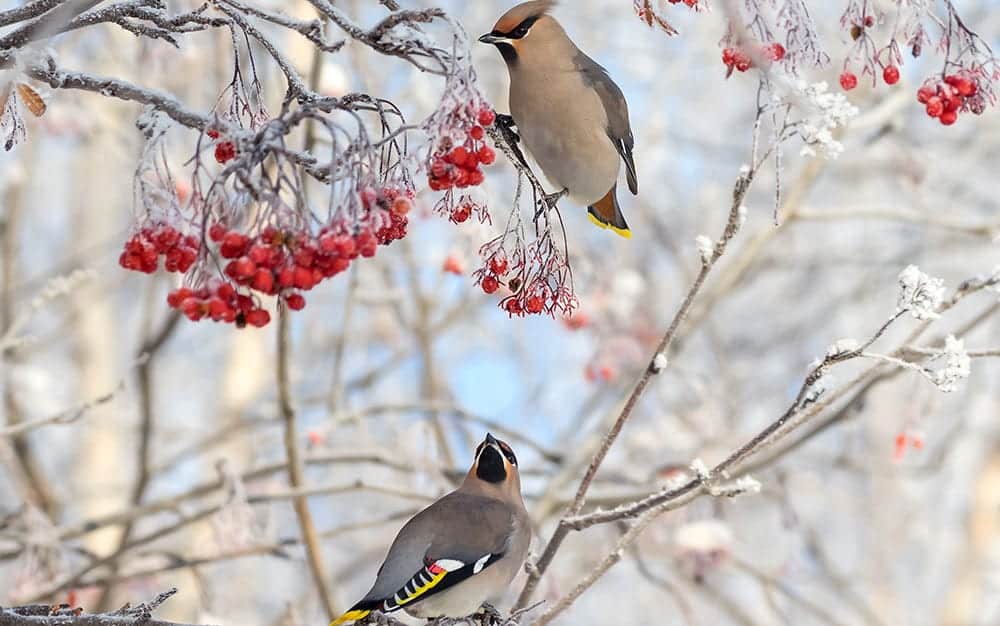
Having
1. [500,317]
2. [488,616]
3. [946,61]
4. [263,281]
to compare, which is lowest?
[263,281]

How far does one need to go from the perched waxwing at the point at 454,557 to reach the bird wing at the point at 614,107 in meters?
1.12

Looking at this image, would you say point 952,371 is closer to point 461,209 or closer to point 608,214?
point 461,209

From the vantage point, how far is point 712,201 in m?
9.25

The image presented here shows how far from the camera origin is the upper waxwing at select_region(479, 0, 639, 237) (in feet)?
10.3

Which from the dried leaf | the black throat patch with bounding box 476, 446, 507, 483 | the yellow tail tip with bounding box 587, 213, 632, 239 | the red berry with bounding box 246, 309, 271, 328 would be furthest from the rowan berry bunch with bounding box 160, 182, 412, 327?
the black throat patch with bounding box 476, 446, 507, 483

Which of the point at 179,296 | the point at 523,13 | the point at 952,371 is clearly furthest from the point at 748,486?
the point at 523,13

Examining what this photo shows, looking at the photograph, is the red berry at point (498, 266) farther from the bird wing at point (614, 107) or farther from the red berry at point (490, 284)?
the bird wing at point (614, 107)

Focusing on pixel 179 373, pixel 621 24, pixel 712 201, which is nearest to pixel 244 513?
pixel 712 201

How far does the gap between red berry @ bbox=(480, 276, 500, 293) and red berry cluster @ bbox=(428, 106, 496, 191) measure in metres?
0.39

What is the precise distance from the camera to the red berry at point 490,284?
→ 2389 mm

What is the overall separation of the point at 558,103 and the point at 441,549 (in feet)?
4.32

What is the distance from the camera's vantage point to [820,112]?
2211 millimetres

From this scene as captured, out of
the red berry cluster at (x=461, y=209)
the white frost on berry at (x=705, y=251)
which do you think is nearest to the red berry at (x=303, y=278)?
the red berry cluster at (x=461, y=209)

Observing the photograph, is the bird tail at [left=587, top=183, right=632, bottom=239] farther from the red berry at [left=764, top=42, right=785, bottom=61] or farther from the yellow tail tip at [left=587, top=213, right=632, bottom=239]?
the red berry at [left=764, top=42, right=785, bottom=61]
